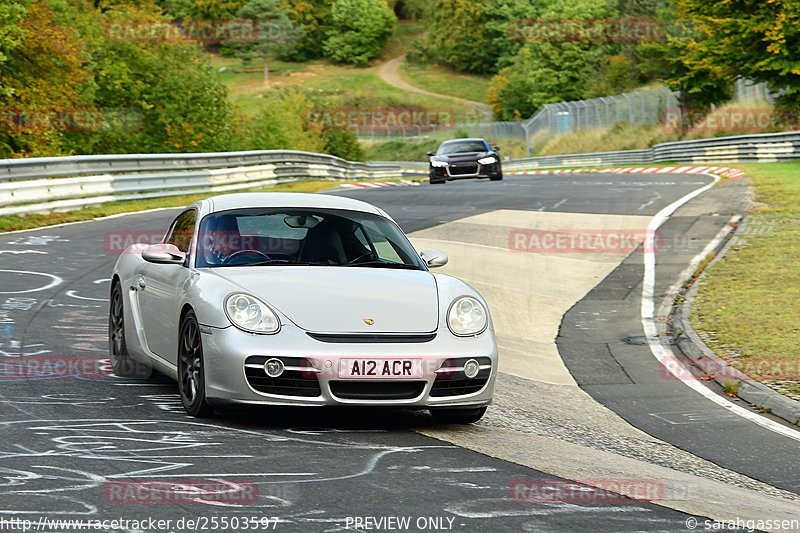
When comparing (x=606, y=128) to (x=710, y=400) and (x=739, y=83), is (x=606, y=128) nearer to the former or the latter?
(x=739, y=83)

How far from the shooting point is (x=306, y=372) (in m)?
6.10

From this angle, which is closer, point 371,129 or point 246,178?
point 246,178

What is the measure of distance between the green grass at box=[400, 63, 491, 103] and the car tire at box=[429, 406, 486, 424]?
132 metres

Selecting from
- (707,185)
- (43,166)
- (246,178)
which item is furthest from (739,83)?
(43,166)

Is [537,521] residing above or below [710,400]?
above

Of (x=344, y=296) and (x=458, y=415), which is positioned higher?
(x=344, y=296)

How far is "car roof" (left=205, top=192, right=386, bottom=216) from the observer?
761 cm

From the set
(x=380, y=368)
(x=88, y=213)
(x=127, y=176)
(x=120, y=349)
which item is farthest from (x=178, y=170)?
(x=380, y=368)

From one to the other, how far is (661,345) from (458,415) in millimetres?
5164

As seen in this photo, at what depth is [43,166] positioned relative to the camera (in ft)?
67.6

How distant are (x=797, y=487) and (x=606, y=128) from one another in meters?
57.9

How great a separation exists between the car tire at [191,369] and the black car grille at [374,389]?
0.84m

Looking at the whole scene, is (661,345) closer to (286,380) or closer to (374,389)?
(374,389)

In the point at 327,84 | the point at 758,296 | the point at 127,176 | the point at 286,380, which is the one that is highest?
the point at 286,380
